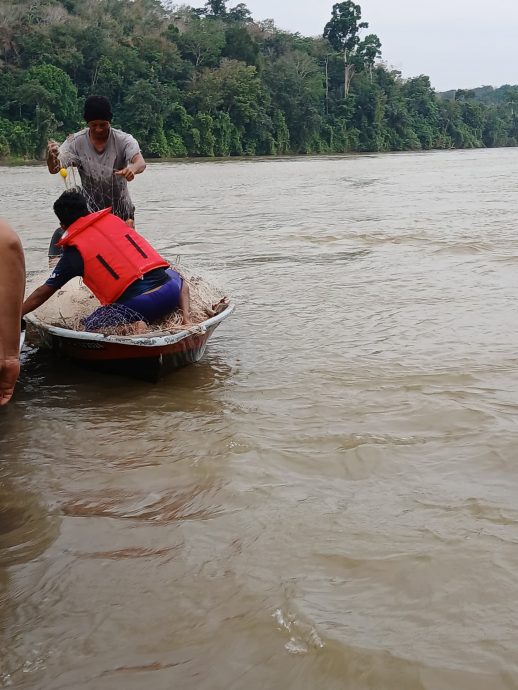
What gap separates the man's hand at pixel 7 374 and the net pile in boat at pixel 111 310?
5.75 feet

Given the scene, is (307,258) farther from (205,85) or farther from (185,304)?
(205,85)

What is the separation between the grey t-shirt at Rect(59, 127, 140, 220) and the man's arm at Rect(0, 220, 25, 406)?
3.19 metres

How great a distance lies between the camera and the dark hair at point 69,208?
4672mm

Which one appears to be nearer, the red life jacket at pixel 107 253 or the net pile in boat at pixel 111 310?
the red life jacket at pixel 107 253

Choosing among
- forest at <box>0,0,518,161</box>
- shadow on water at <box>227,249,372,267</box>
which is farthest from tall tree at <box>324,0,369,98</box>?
shadow on water at <box>227,249,372,267</box>

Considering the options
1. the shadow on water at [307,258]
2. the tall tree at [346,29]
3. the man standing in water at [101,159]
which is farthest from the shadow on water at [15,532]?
the tall tree at [346,29]

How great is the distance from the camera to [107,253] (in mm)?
4535

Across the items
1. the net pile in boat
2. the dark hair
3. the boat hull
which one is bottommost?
the boat hull

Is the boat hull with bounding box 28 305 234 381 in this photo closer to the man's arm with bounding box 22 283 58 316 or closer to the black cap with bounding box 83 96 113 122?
the man's arm with bounding box 22 283 58 316

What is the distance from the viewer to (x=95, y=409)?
14.6 feet

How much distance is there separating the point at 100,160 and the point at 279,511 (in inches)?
147

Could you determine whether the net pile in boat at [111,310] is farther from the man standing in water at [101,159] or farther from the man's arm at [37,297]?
the man standing in water at [101,159]

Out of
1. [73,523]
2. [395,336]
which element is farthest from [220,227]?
[73,523]

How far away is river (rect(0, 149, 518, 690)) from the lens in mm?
2234
